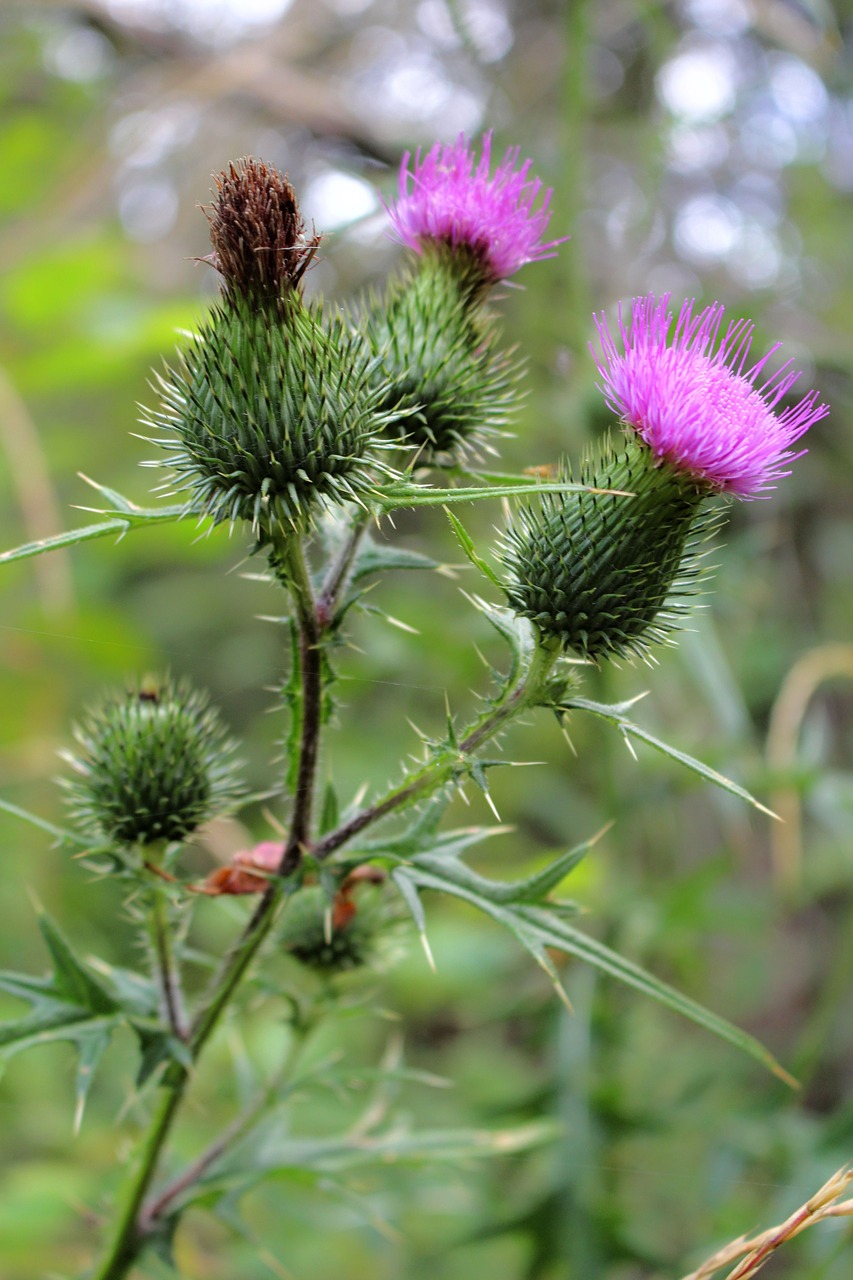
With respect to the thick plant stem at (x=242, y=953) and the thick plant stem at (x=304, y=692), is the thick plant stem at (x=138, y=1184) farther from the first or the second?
the thick plant stem at (x=304, y=692)

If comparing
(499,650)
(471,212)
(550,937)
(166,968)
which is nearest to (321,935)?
(166,968)

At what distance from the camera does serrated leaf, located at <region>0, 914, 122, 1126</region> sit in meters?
1.48

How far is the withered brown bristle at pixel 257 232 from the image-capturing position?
1.39 meters

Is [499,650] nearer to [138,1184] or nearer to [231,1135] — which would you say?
[231,1135]

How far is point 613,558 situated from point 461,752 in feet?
1.22

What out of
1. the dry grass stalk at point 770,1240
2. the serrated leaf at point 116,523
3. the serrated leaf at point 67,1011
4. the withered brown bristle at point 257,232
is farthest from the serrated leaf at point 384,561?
the dry grass stalk at point 770,1240

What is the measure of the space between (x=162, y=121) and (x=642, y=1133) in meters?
4.32

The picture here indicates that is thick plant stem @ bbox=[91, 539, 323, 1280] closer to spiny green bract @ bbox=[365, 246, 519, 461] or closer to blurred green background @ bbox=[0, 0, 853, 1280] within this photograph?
blurred green background @ bbox=[0, 0, 853, 1280]

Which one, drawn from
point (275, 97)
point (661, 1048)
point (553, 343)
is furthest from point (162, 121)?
point (661, 1048)

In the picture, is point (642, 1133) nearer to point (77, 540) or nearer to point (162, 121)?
point (77, 540)

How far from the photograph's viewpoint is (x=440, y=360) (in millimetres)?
1729

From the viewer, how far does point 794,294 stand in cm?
575

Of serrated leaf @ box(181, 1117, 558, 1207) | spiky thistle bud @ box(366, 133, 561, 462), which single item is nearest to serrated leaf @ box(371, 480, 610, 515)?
spiky thistle bud @ box(366, 133, 561, 462)

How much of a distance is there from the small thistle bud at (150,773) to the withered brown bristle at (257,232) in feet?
2.43
